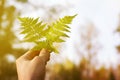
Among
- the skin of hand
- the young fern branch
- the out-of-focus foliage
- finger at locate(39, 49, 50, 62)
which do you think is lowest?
the skin of hand

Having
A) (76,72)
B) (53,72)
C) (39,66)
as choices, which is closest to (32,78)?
(39,66)

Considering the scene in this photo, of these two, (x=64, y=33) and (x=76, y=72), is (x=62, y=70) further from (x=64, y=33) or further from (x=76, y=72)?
(x=64, y=33)

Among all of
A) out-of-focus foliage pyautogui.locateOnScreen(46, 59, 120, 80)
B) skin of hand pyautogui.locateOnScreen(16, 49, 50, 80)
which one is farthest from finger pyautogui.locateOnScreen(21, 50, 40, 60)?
out-of-focus foliage pyautogui.locateOnScreen(46, 59, 120, 80)

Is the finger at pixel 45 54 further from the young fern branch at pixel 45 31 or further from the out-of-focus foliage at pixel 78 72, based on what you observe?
the out-of-focus foliage at pixel 78 72

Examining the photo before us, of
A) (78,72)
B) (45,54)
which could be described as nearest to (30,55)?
(45,54)

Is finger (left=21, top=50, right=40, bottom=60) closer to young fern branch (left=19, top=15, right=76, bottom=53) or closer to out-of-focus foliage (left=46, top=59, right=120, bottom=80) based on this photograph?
young fern branch (left=19, top=15, right=76, bottom=53)

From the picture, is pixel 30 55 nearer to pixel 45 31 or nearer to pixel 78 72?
pixel 45 31

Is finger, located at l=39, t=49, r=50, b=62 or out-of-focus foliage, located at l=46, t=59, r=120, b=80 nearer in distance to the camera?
finger, located at l=39, t=49, r=50, b=62

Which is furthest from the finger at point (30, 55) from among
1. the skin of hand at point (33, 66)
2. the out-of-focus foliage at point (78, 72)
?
the out-of-focus foliage at point (78, 72)
